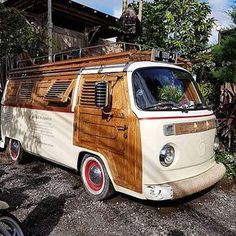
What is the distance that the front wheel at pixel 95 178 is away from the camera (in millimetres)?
5297

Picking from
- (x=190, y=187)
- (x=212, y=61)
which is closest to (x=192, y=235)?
(x=190, y=187)

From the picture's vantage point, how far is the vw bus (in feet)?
15.1

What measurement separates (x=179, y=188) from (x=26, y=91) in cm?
420

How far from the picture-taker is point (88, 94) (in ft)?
18.2

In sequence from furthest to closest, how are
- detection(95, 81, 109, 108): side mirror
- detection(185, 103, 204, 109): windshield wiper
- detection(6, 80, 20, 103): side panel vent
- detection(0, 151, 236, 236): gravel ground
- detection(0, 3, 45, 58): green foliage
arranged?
detection(0, 3, 45, 58): green foliage < detection(6, 80, 20, 103): side panel vent < detection(185, 103, 204, 109): windshield wiper < detection(95, 81, 109, 108): side mirror < detection(0, 151, 236, 236): gravel ground

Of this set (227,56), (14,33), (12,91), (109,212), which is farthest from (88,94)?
(14,33)

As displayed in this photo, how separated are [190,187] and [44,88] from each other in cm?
348

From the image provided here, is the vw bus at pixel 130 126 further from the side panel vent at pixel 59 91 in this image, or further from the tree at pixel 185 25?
the tree at pixel 185 25

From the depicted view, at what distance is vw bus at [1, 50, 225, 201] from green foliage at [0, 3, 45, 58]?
3.13 m

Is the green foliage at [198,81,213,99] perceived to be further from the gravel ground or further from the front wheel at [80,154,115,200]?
the front wheel at [80,154,115,200]

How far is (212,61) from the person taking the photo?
905cm

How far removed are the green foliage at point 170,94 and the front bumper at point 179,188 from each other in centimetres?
119

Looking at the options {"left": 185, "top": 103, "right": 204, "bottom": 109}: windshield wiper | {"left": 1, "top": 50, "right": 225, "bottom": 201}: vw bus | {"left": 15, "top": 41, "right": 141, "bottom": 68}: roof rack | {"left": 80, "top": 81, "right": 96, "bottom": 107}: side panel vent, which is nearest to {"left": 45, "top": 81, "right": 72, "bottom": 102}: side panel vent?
{"left": 1, "top": 50, "right": 225, "bottom": 201}: vw bus

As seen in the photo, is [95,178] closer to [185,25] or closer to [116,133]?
[116,133]
